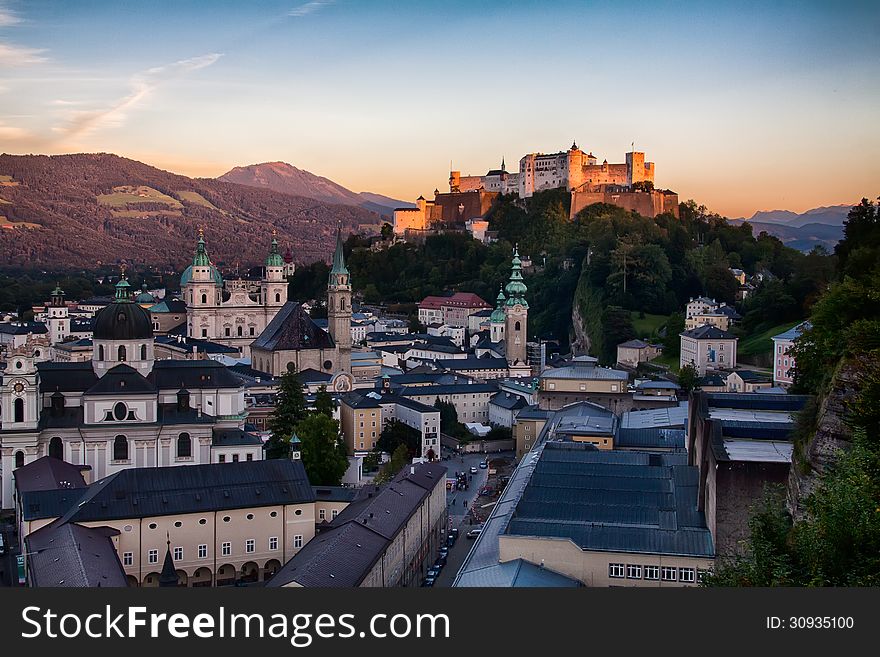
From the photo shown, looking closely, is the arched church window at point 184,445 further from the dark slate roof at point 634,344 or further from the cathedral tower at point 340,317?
the dark slate roof at point 634,344

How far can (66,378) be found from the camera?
29.9m

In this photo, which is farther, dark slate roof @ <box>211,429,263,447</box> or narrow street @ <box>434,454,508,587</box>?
dark slate roof @ <box>211,429,263,447</box>

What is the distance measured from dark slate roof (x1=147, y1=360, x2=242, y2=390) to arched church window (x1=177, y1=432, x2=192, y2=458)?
6.09 feet

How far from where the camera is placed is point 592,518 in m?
18.1

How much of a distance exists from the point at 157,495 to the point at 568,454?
376 inches

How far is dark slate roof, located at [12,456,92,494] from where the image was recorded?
24.3m

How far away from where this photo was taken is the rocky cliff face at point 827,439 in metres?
13.8

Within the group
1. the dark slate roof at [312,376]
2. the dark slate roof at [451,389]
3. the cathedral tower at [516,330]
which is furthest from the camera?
the cathedral tower at [516,330]

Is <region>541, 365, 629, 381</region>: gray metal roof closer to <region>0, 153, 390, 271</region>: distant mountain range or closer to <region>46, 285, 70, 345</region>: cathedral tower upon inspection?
<region>46, 285, 70, 345</region>: cathedral tower

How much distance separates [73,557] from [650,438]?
18.2 m

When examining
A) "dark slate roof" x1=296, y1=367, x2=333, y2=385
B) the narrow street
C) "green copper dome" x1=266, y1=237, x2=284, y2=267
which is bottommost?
the narrow street

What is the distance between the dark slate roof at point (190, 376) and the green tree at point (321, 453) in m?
3.09

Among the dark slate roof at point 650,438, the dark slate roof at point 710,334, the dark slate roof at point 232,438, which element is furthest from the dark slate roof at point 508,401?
the dark slate roof at point 232,438

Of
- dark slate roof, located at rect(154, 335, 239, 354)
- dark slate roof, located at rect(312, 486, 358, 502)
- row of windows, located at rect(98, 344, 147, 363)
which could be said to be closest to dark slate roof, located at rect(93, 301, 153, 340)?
row of windows, located at rect(98, 344, 147, 363)
